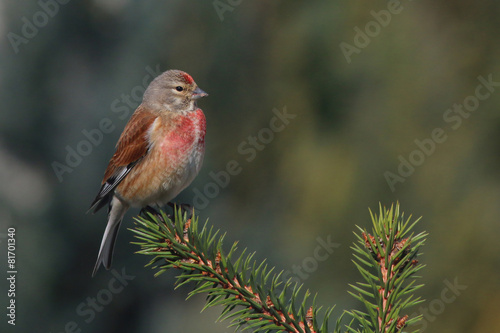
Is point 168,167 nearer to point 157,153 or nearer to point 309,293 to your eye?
point 157,153

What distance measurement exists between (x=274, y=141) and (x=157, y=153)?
9.27 ft

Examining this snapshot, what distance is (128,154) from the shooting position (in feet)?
11.8

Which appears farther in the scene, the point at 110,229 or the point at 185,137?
the point at 110,229

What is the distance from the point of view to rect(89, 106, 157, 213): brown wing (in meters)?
3.52

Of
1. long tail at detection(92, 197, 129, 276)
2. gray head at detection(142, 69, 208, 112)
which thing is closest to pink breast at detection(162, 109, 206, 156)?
gray head at detection(142, 69, 208, 112)

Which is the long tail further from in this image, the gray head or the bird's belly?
the gray head

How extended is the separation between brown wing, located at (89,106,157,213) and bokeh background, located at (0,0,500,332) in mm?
1566

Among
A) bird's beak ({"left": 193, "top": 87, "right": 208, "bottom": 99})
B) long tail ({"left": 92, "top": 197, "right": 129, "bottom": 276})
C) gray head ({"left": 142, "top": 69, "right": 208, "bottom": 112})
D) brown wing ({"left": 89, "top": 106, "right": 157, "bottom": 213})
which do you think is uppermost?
bird's beak ({"left": 193, "top": 87, "right": 208, "bottom": 99})

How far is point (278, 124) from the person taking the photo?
6.02 meters

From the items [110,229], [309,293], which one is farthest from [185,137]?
[309,293]

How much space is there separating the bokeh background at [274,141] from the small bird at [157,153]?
5.13 feet

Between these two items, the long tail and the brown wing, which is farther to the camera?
the long tail

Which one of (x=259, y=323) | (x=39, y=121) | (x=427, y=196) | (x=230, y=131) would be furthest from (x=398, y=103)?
(x=259, y=323)

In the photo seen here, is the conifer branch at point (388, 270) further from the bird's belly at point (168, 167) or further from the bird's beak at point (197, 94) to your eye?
the bird's beak at point (197, 94)
